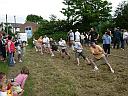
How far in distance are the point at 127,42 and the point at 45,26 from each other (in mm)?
21426

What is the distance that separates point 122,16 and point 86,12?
673 cm

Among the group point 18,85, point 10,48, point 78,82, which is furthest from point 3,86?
point 10,48

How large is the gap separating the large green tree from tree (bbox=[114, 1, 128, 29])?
14.1 feet

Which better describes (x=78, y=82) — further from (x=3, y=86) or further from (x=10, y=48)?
(x=10, y=48)

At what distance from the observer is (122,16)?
46844mm

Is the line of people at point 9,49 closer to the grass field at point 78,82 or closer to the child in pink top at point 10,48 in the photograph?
the child in pink top at point 10,48

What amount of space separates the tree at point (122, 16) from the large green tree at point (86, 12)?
14.1ft

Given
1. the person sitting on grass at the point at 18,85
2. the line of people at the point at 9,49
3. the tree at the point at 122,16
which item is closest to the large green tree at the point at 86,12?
the tree at the point at 122,16

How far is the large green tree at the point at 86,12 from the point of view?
52000 millimetres

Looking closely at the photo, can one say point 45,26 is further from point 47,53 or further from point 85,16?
point 47,53

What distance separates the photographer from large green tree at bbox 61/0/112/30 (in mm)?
52000

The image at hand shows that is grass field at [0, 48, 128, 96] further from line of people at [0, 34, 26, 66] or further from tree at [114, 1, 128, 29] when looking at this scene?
tree at [114, 1, 128, 29]

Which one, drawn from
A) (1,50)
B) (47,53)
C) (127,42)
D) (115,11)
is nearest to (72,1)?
(115,11)

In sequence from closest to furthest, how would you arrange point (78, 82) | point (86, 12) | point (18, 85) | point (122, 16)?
point (18, 85) < point (78, 82) < point (122, 16) < point (86, 12)
